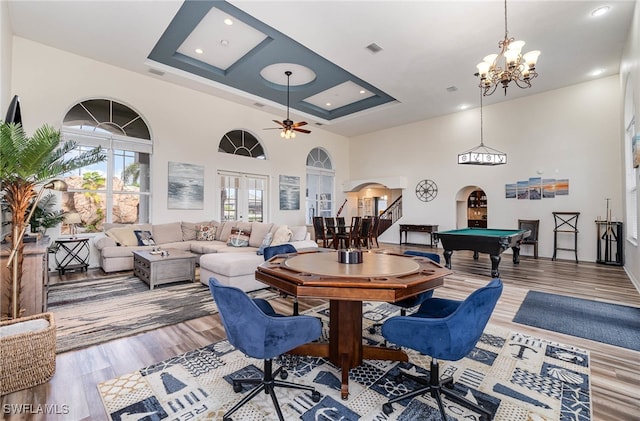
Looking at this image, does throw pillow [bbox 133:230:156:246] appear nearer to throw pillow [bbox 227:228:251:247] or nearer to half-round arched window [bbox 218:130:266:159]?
throw pillow [bbox 227:228:251:247]

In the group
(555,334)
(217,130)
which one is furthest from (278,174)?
(555,334)

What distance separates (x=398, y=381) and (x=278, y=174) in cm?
802

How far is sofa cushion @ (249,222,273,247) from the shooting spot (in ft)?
19.2

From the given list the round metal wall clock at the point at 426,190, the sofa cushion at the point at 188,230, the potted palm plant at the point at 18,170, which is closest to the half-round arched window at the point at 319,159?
the round metal wall clock at the point at 426,190

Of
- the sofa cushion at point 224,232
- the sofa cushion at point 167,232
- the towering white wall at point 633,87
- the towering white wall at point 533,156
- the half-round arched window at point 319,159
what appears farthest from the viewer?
the half-round arched window at point 319,159

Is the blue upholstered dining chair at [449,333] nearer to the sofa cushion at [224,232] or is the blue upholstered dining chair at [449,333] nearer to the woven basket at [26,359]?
the woven basket at [26,359]

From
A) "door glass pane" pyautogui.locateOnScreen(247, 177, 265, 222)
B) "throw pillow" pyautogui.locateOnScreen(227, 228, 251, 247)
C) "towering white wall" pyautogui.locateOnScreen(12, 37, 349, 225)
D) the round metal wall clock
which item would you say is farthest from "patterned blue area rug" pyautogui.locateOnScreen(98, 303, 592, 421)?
the round metal wall clock

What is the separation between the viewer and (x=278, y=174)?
939 cm

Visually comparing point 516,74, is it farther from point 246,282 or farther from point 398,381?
point 246,282

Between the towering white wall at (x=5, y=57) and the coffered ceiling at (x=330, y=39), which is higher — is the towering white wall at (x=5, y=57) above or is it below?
below

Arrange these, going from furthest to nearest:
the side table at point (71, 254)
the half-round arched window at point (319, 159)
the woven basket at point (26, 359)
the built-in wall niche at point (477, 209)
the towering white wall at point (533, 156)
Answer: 1. the built-in wall niche at point (477, 209)
2. the half-round arched window at point (319, 159)
3. the towering white wall at point (533, 156)
4. the side table at point (71, 254)
5. the woven basket at point (26, 359)

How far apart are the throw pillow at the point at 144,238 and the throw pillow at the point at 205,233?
1007 mm

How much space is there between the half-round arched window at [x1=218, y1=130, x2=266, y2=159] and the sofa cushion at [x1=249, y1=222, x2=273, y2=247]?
327 centimetres

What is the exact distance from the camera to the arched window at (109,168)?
589 centimetres
